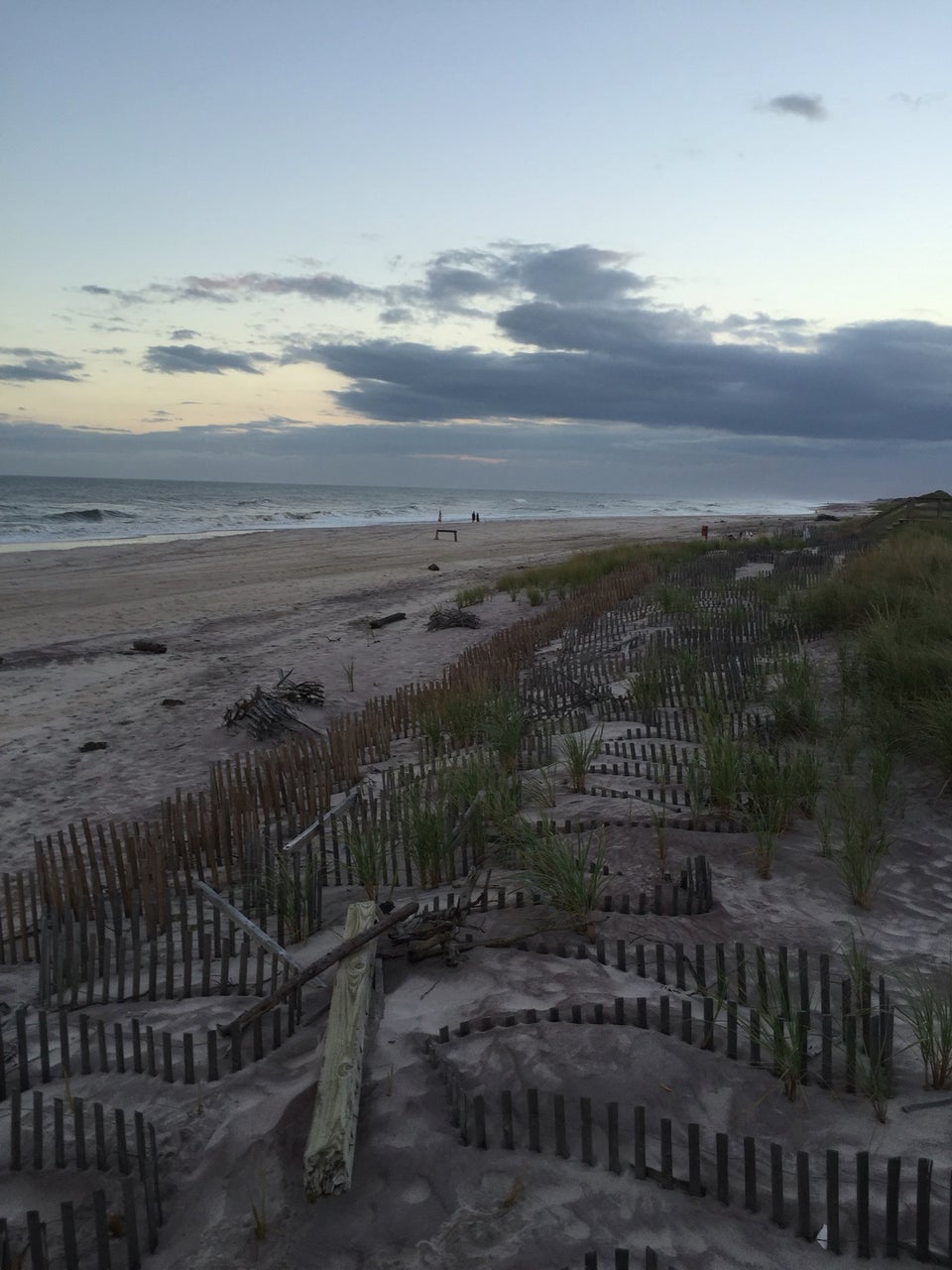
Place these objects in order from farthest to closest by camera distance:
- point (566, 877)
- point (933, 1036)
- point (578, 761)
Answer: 1. point (578, 761)
2. point (566, 877)
3. point (933, 1036)

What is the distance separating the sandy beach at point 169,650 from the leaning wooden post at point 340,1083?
3.46 metres

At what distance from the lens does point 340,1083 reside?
2398 millimetres

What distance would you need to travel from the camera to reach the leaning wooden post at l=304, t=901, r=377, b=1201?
220 centimetres

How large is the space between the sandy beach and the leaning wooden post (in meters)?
3.46

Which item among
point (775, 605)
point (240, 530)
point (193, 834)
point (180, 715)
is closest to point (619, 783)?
point (193, 834)

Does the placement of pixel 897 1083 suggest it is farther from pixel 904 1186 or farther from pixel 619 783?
pixel 619 783

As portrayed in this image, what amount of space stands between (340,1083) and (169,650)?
10.8m

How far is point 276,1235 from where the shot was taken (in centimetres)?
215

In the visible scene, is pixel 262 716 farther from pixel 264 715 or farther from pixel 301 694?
pixel 301 694

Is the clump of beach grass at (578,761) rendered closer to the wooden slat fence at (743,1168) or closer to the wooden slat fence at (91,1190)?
the wooden slat fence at (743,1168)

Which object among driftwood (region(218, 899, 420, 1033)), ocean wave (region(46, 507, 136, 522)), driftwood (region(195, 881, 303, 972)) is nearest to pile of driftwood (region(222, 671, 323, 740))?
driftwood (region(195, 881, 303, 972))

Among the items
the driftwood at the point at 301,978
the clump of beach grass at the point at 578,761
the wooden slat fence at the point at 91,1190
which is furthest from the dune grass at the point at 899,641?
the wooden slat fence at the point at 91,1190

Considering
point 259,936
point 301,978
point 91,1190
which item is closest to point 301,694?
point 259,936

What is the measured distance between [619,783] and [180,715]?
17.6 feet
